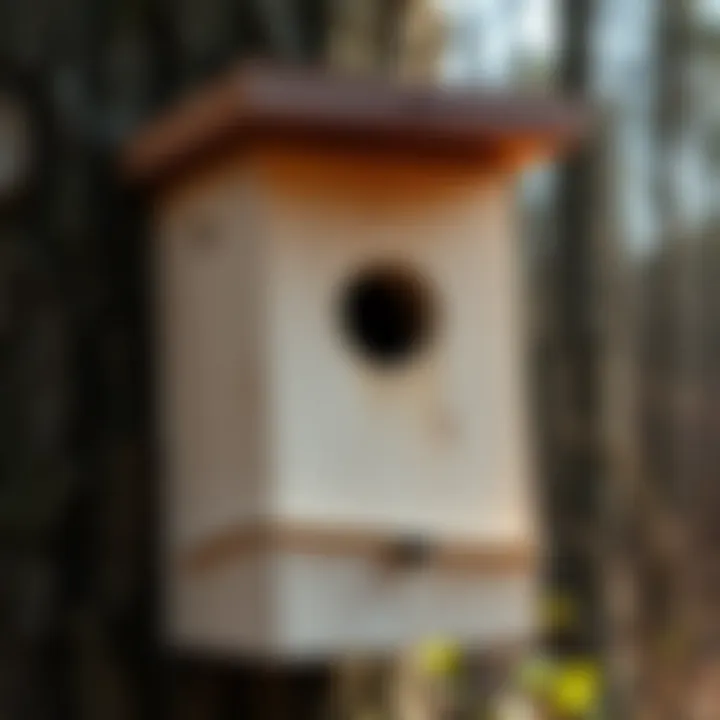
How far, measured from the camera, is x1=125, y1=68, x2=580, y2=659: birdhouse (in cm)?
118

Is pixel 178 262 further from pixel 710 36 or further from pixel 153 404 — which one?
pixel 710 36

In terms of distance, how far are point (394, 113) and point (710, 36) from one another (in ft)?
6.61

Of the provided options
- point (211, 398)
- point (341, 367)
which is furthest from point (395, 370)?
point (211, 398)

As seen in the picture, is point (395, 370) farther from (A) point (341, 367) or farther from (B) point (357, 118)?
(B) point (357, 118)

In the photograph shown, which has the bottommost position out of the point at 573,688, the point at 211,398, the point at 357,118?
the point at 573,688

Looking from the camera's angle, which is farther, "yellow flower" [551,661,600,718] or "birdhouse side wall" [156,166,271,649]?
"yellow flower" [551,661,600,718]

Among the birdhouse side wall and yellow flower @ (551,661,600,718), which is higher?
the birdhouse side wall

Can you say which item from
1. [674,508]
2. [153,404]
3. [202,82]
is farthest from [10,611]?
[674,508]

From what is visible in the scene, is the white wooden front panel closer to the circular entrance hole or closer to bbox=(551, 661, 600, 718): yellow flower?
the circular entrance hole

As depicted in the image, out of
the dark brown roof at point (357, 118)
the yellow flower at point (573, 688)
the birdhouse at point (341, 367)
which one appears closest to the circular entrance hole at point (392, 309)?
the birdhouse at point (341, 367)

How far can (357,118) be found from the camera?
118 cm

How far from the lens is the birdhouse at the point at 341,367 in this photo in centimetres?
118

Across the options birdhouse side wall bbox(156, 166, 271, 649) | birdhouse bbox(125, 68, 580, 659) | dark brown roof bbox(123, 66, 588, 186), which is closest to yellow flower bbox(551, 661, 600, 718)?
birdhouse bbox(125, 68, 580, 659)

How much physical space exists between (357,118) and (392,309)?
188 millimetres
